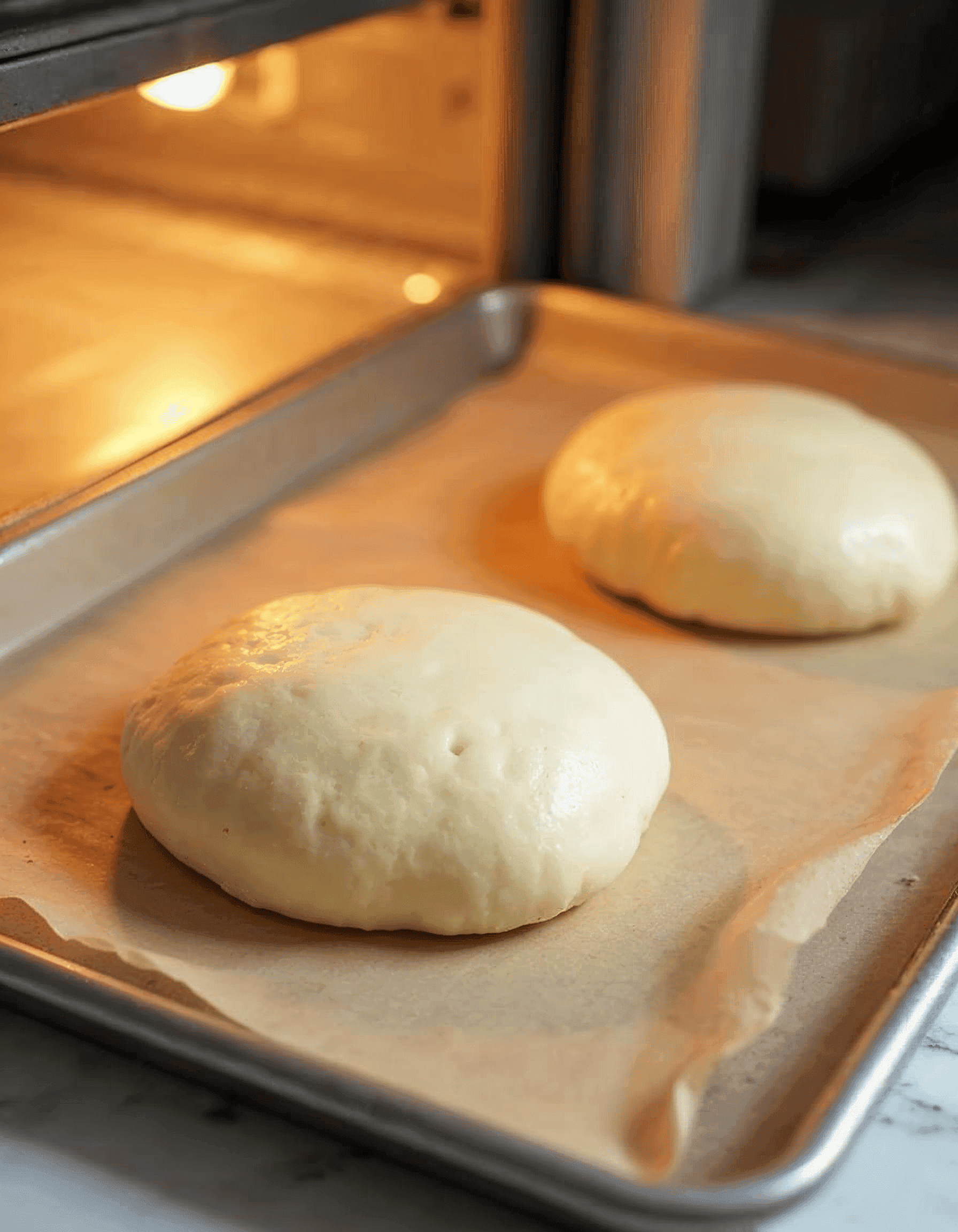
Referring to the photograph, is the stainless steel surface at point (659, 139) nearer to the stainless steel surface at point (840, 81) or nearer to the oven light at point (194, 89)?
the stainless steel surface at point (840, 81)

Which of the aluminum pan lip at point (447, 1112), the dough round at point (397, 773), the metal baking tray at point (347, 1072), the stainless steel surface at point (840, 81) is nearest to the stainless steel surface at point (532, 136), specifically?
the metal baking tray at point (347, 1072)

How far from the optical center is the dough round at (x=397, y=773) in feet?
3.32

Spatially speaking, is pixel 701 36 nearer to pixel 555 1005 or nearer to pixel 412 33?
pixel 412 33

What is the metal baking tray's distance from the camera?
787 mm

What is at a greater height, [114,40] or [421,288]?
[114,40]

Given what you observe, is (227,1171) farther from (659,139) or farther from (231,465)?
(659,139)

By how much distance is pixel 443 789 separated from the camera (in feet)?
3.40

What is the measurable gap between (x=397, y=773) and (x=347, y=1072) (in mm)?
259

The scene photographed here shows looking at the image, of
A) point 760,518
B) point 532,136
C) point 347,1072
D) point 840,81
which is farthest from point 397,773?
point 840,81

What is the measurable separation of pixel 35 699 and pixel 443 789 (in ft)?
1.40

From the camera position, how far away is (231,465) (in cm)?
155

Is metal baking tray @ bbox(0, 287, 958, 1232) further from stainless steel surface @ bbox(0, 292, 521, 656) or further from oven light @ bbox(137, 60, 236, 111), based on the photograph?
oven light @ bbox(137, 60, 236, 111)

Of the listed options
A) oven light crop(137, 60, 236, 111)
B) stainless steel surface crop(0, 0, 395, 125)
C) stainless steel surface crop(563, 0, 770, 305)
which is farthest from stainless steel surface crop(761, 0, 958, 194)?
stainless steel surface crop(0, 0, 395, 125)

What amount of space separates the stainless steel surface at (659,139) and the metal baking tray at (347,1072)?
36 cm
